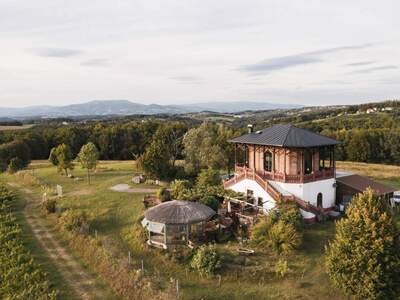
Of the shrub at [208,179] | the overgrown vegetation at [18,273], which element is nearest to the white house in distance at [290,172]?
the shrub at [208,179]

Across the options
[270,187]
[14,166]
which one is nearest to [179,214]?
[270,187]

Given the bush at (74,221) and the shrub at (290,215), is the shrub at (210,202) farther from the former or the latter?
the bush at (74,221)

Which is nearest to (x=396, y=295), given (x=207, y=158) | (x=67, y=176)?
(x=207, y=158)

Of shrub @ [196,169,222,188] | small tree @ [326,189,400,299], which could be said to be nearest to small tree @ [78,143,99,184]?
shrub @ [196,169,222,188]

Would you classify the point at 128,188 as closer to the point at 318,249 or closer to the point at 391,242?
the point at 318,249

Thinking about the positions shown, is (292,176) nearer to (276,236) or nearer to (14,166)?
(276,236)
